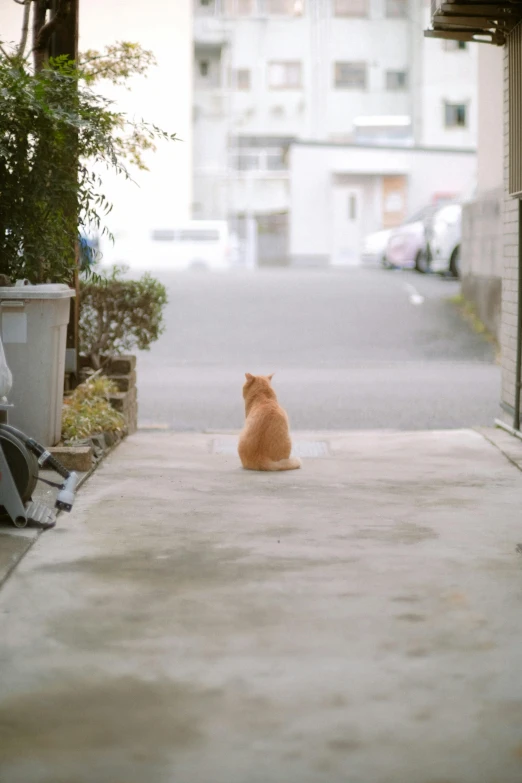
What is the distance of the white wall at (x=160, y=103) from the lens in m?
33.6

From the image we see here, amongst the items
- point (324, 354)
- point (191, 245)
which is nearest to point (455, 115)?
point (191, 245)

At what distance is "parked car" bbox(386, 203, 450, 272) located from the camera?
23.1 meters

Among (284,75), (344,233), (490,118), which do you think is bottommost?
(344,233)

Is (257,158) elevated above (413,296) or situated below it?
above

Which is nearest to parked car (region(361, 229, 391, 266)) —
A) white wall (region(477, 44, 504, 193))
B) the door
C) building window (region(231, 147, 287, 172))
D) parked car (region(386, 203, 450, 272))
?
parked car (region(386, 203, 450, 272))

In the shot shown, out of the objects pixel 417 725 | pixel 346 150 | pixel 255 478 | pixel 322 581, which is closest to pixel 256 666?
pixel 417 725

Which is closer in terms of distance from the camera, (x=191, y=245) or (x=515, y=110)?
(x=515, y=110)

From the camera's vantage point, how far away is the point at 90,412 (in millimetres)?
7836

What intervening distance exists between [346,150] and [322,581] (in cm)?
3165

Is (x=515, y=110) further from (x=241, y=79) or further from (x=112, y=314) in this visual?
(x=241, y=79)

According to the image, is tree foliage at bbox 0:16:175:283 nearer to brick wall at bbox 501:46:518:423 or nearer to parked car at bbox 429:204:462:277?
brick wall at bbox 501:46:518:423

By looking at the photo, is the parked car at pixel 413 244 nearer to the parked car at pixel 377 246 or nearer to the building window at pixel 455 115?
the parked car at pixel 377 246

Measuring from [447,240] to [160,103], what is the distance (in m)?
16.7

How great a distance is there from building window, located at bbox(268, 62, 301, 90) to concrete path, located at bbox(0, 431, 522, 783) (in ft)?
111
